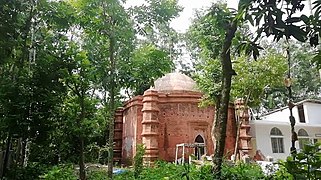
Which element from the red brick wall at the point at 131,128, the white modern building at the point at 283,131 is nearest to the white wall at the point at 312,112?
the white modern building at the point at 283,131

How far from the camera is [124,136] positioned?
702 inches

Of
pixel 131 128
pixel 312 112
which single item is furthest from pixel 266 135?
pixel 131 128

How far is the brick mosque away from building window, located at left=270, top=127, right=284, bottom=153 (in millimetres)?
3709

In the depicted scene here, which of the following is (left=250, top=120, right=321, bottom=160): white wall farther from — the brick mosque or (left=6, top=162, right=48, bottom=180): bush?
(left=6, top=162, right=48, bottom=180): bush

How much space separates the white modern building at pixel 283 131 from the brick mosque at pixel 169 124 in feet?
8.48

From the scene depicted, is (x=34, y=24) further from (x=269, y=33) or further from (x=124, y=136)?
(x=124, y=136)

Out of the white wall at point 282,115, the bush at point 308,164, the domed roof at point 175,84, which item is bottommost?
the bush at point 308,164

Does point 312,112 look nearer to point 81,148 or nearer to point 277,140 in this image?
point 277,140

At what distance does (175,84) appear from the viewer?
57.0 ft

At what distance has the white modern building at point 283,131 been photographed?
1952 cm

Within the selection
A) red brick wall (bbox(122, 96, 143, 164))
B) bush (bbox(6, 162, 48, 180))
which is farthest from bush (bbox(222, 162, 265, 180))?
red brick wall (bbox(122, 96, 143, 164))

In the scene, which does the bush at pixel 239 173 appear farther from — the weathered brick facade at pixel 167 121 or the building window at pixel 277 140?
the building window at pixel 277 140

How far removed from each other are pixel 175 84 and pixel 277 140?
8.23m

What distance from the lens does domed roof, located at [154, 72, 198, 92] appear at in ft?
56.4
